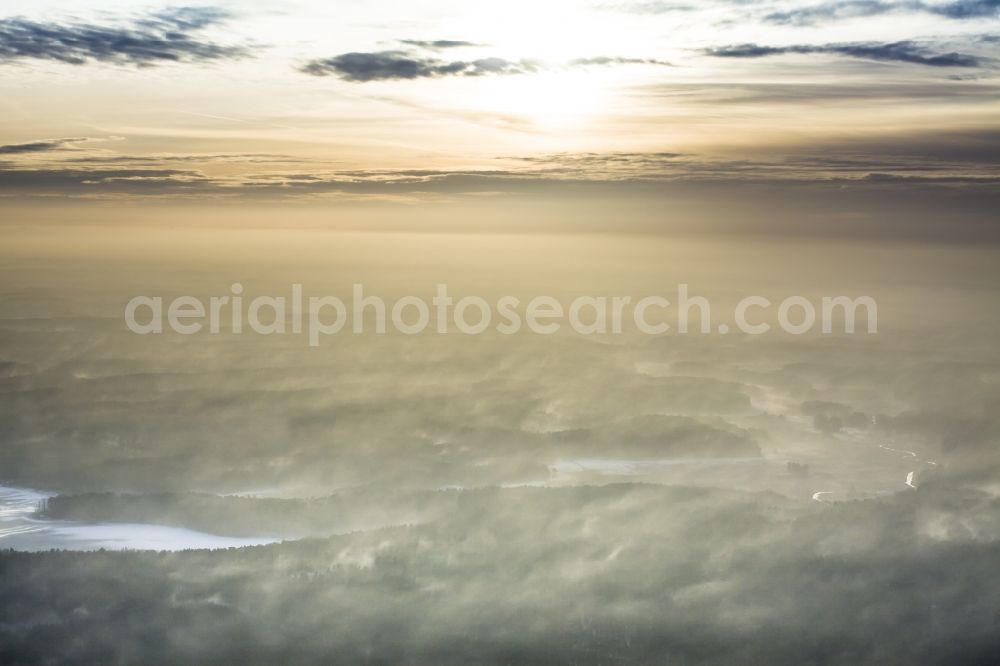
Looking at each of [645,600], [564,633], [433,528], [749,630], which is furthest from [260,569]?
[749,630]

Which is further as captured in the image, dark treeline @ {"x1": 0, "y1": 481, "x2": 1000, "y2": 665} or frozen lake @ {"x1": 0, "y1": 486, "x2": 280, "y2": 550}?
frozen lake @ {"x1": 0, "y1": 486, "x2": 280, "y2": 550}

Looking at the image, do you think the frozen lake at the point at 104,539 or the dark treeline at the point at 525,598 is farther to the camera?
the frozen lake at the point at 104,539

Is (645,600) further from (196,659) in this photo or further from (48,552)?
(48,552)

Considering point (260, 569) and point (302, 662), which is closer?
point (302, 662)

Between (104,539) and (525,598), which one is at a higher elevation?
(525,598)

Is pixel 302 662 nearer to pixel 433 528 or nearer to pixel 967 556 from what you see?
pixel 433 528

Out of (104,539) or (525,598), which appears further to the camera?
(104,539)

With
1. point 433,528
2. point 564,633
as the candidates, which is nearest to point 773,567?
point 564,633

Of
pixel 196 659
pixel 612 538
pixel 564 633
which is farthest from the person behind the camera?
pixel 612 538

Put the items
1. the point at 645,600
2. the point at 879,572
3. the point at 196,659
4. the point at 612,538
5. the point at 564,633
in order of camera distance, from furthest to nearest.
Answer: the point at 612,538
the point at 879,572
the point at 645,600
the point at 564,633
the point at 196,659
